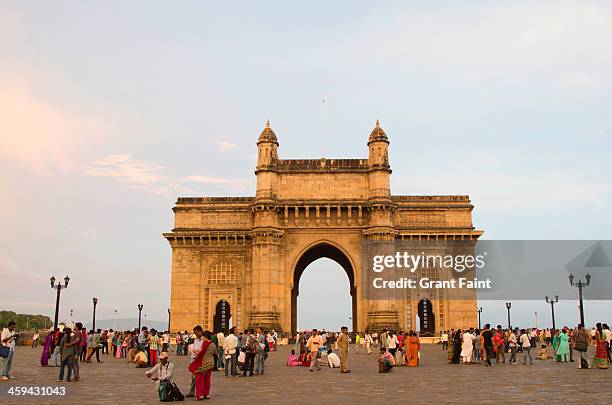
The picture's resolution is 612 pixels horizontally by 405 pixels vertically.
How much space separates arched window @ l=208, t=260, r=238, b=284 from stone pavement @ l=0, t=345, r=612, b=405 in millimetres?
24038

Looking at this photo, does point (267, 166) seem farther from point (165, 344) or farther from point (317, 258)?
point (165, 344)

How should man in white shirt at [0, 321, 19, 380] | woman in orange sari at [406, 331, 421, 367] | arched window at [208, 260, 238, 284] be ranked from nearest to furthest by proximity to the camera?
1. man in white shirt at [0, 321, 19, 380]
2. woman in orange sari at [406, 331, 421, 367]
3. arched window at [208, 260, 238, 284]

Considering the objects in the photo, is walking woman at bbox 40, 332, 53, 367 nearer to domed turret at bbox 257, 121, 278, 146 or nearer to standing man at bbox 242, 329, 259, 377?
standing man at bbox 242, 329, 259, 377

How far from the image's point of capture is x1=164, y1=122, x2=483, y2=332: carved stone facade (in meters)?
45.6

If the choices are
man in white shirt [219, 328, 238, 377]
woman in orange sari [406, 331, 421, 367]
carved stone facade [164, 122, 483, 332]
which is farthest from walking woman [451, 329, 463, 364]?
carved stone facade [164, 122, 483, 332]

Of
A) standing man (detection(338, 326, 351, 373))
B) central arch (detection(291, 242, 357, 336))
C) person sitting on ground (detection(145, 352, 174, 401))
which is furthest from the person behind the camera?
central arch (detection(291, 242, 357, 336))

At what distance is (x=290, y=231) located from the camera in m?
46.9

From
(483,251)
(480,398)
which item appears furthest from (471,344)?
(483,251)

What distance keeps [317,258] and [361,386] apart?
37.1 metres

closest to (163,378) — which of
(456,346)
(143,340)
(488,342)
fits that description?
(143,340)

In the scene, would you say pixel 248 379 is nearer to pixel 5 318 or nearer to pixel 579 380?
pixel 579 380

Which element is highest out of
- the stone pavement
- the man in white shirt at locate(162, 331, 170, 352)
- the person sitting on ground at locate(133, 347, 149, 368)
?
the man in white shirt at locate(162, 331, 170, 352)

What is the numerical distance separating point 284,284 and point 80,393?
31382 mm

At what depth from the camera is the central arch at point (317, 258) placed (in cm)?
4825
